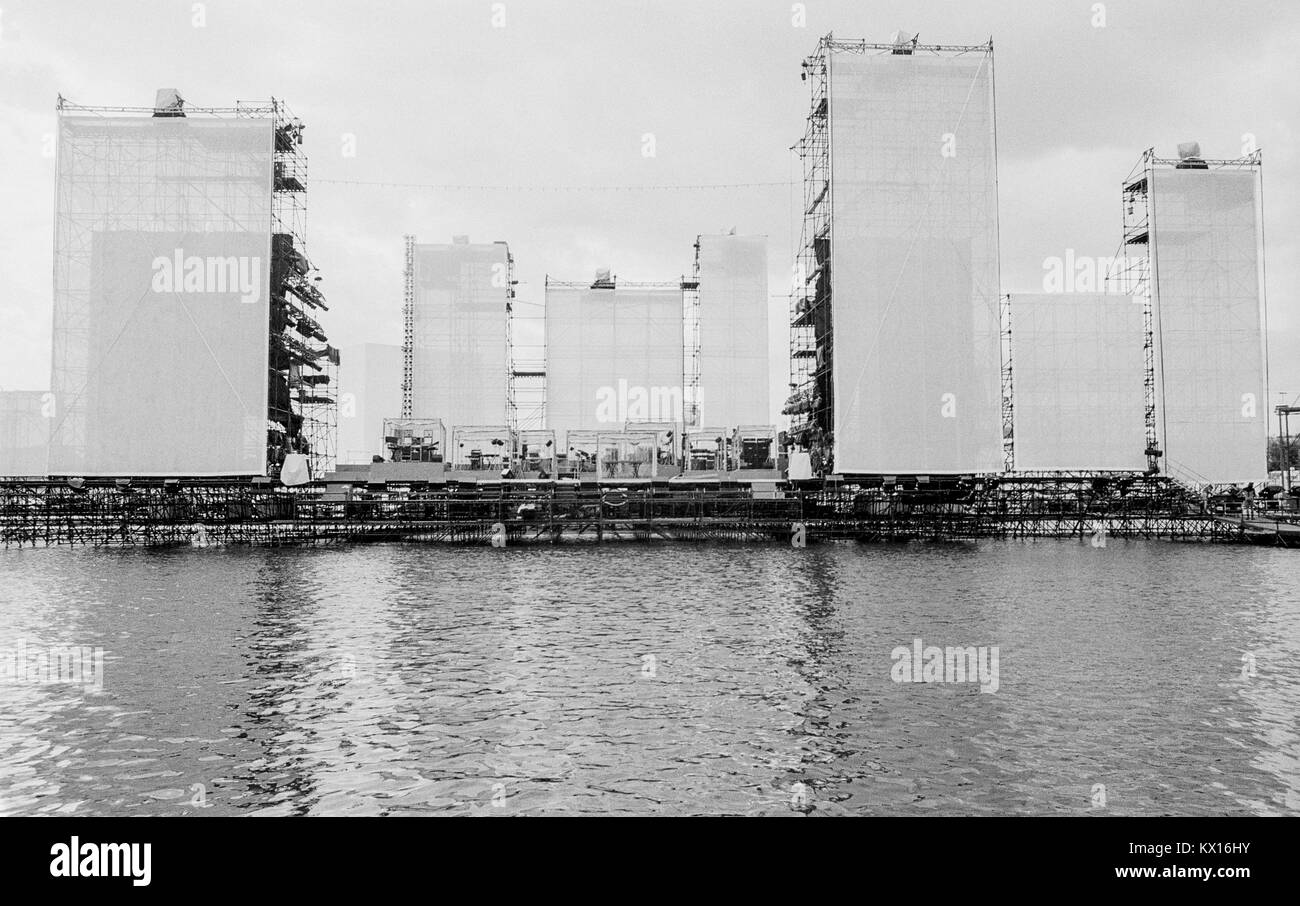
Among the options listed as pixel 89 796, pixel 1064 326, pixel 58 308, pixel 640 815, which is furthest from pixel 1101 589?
pixel 58 308

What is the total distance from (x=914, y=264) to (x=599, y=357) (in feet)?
102

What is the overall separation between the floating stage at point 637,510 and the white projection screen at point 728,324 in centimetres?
1582

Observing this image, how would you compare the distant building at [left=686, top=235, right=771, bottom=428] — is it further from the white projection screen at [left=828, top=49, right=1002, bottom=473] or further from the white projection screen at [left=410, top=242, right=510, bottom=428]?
the white projection screen at [left=828, top=49, right=1002, bottom=473]

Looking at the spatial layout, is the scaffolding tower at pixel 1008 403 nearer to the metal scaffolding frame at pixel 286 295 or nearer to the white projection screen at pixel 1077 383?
the white projection screen at pixel 1077 383

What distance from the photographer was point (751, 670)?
20.2 metres

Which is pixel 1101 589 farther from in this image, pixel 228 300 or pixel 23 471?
pixel 23 471

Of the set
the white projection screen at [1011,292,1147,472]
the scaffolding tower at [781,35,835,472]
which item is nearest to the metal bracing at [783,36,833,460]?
the scaffolding tower at [781,35,835,472]

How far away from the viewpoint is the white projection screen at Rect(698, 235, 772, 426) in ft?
267

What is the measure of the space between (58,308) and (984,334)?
2182 inches

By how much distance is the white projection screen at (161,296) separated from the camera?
2292 inches

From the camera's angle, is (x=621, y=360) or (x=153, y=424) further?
(x=621, y=360)

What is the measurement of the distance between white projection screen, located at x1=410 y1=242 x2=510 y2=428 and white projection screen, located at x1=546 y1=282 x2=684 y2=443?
5.00 m

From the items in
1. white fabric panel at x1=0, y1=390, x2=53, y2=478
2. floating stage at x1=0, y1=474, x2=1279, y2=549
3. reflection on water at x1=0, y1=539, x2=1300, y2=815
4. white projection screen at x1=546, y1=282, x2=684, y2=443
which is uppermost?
white projection screen at x1=546, y1=282, x2=684, y2=443
